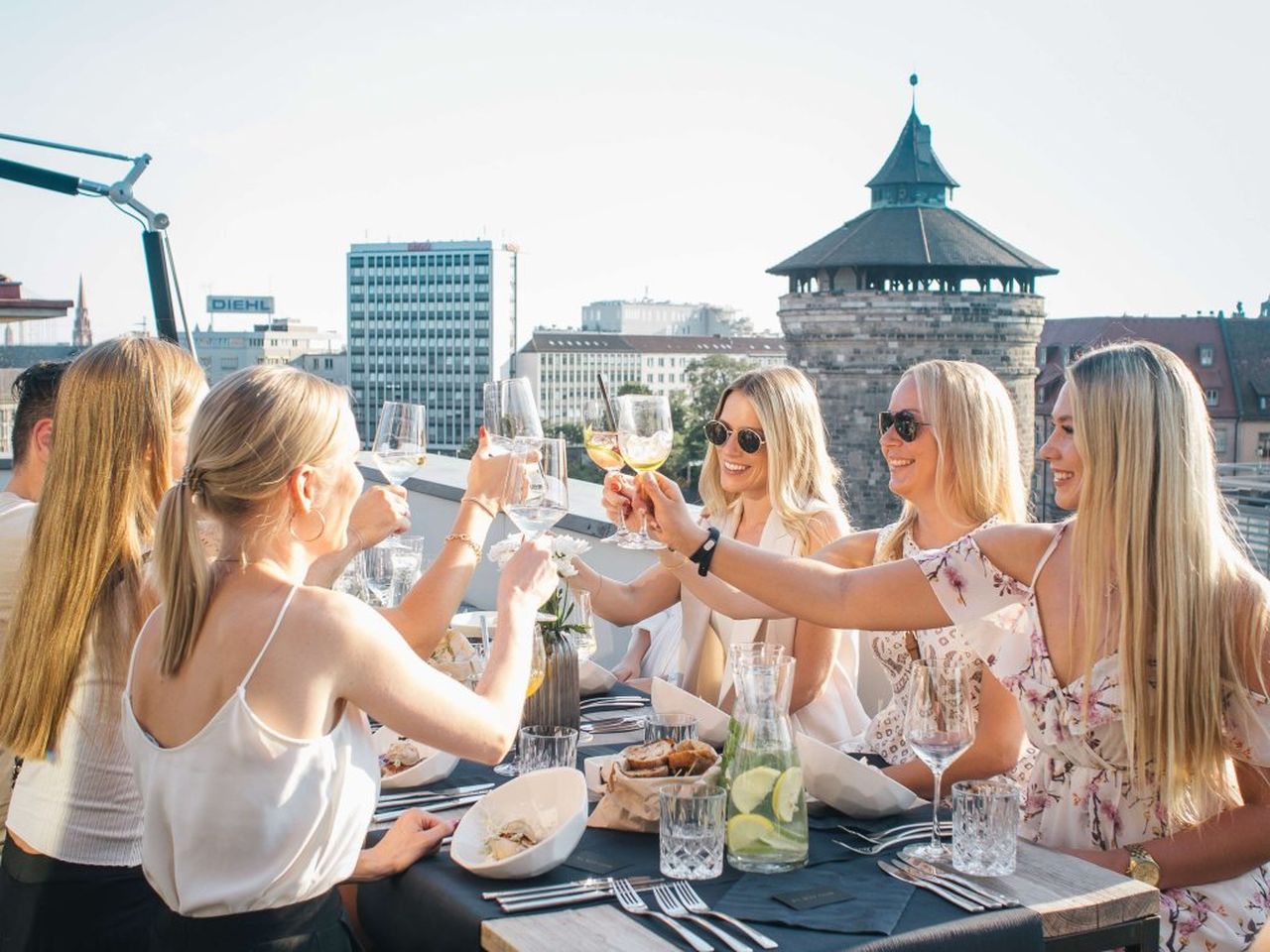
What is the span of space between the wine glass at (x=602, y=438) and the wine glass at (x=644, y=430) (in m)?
0.04

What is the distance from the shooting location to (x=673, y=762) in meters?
2.22

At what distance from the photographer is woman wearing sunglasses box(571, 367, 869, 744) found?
11.1 feet

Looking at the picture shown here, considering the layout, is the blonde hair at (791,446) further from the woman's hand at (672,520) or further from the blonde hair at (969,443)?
the woman's hand at (672,520)

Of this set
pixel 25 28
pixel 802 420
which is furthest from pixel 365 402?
pixel 802 420

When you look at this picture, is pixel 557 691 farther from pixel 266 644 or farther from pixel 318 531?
pixel 266 644

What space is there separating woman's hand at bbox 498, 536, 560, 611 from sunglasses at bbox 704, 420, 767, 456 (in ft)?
4.76

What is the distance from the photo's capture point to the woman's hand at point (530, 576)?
2090 mm

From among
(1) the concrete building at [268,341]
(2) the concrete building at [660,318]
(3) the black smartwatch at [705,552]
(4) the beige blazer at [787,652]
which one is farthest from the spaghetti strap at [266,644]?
(2) the concrete building at [660,318]

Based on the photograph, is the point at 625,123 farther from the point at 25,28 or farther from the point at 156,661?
the point at 156,661

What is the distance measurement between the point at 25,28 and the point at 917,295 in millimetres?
21499

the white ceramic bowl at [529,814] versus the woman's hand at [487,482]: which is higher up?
the woman's hand at [487,482]

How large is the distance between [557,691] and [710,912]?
34.0 inches

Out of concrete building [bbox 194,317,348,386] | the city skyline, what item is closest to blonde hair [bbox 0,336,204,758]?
the city skyline

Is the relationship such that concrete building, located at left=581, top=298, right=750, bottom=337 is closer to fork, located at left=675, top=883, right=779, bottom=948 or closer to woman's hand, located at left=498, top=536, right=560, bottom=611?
woman's hand, located at left=498, top=536, right=560, bottom=611
